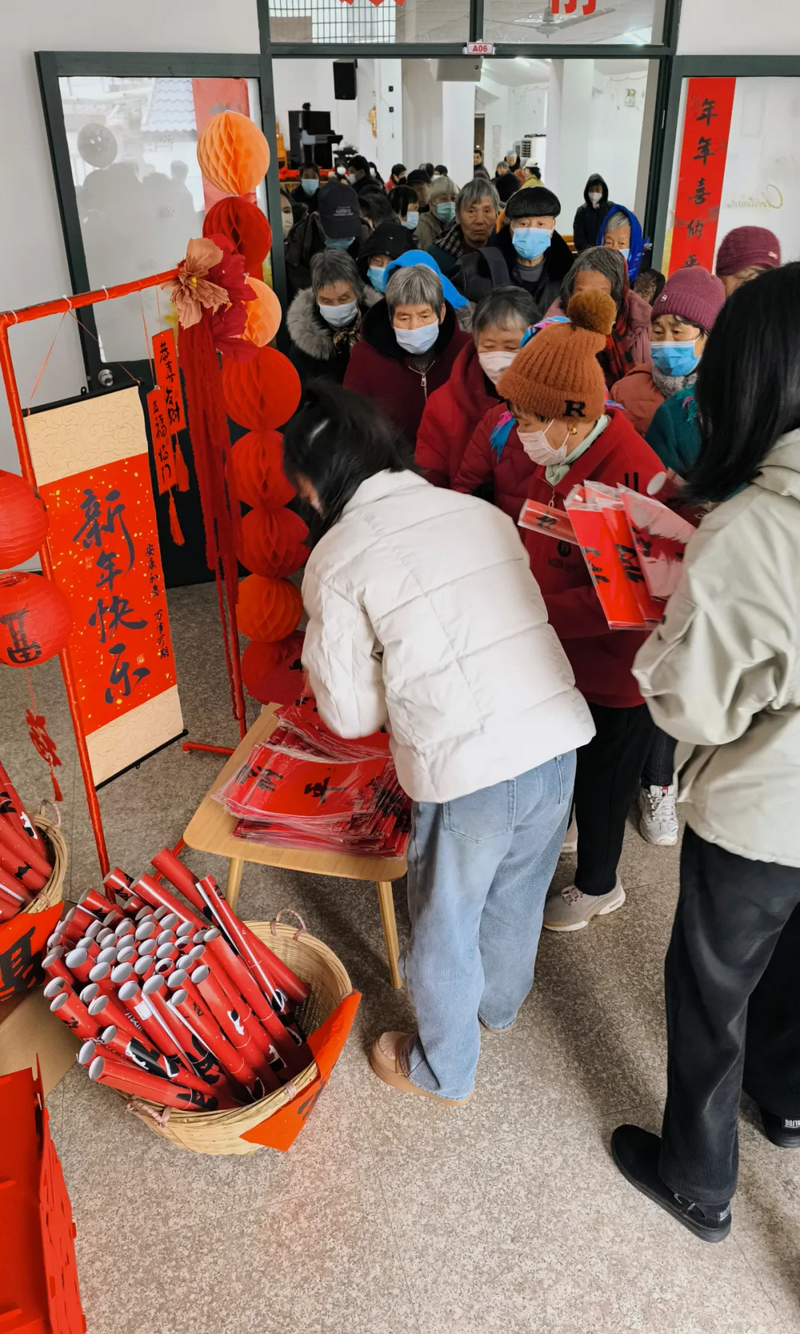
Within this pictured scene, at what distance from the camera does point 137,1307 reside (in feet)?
4.97

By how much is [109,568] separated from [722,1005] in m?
1.46

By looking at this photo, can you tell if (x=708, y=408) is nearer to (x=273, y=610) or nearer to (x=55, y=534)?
(x=55, y=534)

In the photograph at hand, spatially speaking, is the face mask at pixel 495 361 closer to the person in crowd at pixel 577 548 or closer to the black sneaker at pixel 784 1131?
the person in crowd at pixel 577 548

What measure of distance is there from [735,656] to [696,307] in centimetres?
144

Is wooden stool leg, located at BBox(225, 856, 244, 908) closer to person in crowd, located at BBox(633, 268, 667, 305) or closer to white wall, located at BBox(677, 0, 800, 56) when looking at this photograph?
person in crowd, located at BBox(633, 268, 667, 305)

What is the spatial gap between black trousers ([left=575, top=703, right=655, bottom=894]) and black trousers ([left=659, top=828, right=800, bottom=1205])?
0.55 m

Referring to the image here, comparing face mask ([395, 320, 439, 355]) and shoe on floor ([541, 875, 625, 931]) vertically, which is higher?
face mask ([395, 320, 439, 355])

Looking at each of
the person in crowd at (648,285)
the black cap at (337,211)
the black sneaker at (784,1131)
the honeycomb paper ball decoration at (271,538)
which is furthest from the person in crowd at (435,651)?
the black cap at (337,211)

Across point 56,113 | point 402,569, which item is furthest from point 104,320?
point 402,569

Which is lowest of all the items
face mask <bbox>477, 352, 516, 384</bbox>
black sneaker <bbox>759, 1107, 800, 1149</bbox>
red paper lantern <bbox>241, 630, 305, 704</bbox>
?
black sneaker <bbox>759, 1107, 800, 1149</bbox>

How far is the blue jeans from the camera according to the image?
1531mm

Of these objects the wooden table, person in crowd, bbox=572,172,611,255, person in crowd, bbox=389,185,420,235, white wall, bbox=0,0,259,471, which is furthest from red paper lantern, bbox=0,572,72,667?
person in crowd, bbox=389,185,420,235

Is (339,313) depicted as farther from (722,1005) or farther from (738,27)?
(722,1005)

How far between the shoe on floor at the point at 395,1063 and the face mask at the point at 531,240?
295cm
